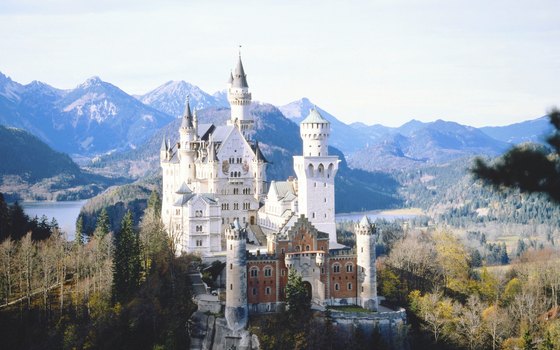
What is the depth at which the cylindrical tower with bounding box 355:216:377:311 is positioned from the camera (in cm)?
7244

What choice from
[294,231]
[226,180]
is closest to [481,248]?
[226,180]

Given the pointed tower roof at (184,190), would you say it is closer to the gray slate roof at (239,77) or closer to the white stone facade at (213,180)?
the white stone facade at (213,180)

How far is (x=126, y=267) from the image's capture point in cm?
7744

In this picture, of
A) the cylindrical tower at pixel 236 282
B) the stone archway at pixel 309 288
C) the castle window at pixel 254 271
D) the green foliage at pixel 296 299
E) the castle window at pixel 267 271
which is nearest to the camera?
the cylindrical tower at pixel 236 282

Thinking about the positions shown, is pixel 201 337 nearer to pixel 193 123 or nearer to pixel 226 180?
pixel 226 180

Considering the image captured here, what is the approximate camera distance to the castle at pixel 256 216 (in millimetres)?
70938

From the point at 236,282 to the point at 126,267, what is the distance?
14.1m

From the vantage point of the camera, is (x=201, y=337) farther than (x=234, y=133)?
No

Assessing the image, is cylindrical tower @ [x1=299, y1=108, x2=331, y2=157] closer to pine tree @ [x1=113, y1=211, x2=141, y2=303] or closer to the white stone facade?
the white stone facade

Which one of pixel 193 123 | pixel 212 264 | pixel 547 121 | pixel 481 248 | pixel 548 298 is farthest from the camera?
pixel 481 248

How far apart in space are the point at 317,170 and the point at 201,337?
21.5m

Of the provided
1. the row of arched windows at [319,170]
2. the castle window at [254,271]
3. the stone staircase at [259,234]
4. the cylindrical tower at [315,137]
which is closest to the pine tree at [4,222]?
the stone staircase at [259,234]

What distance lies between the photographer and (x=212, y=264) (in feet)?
265

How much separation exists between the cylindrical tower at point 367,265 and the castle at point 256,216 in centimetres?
9
